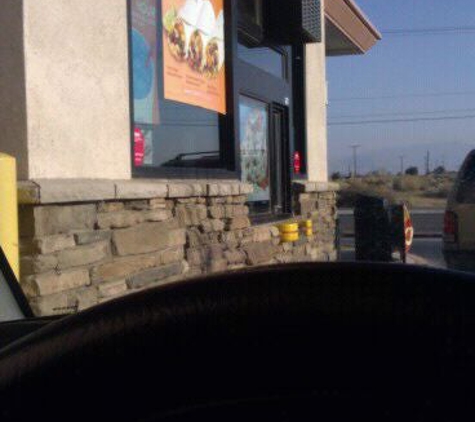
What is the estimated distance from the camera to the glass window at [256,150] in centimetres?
864

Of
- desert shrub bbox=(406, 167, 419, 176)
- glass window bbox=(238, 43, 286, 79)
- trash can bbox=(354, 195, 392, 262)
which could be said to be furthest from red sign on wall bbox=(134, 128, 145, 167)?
desert shrub bbox=(406, 167, 419, 176)

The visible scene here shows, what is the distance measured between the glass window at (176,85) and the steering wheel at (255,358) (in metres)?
4.99

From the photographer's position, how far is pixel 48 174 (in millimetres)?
4719

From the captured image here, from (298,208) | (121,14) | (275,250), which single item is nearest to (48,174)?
(121,14)

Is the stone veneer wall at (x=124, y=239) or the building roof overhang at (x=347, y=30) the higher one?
the building roof overhang at (x=347, y=30)

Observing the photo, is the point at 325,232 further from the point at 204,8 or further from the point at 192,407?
the point at 192,407

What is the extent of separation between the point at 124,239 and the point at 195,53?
2335 millimetres

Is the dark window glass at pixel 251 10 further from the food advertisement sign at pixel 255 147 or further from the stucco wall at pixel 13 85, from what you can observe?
the stucco wall at pixel 13 85

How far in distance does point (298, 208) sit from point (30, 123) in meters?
6.00

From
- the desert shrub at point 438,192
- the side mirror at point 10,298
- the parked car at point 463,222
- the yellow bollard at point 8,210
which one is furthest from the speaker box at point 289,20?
the desert shrub at point 438,192

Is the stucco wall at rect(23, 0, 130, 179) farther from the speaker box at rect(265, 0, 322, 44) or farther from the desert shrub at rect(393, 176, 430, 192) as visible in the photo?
the desert shrub at rect(393, 176, 430, 192)

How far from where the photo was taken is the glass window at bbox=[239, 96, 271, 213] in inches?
340

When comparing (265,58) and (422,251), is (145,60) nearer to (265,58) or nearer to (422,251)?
(265,58)

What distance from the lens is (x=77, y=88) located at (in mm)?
5055
